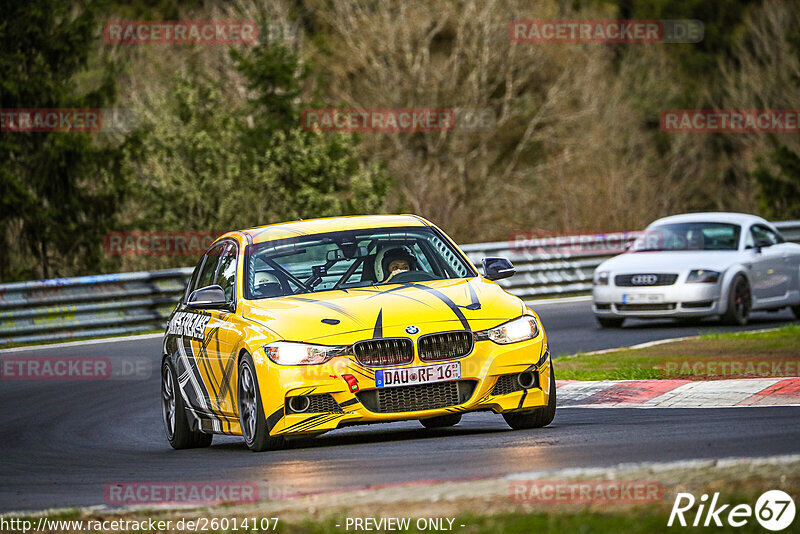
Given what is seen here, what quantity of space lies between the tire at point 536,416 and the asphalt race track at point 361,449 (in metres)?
0.10

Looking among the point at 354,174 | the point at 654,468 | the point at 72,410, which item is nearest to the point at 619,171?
the point at 354,174

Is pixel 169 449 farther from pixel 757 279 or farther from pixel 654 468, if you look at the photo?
pixel 757 279

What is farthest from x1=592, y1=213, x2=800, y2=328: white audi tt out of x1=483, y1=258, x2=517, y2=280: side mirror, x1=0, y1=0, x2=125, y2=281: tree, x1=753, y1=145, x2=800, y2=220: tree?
x1=753, y1=145, x2=800, y2=220: tree

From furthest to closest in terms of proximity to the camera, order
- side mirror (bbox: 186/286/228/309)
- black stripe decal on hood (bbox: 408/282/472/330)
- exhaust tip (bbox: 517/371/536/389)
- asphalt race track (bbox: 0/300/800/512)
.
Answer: side mirror (bbox: 186/286/228/309)
exhaust tip (bbox: 517/371/536/389)
black stripe decal on hood (bbox: 408/282/472/330)
asphalt race track (bbox: 0/300/800/512)

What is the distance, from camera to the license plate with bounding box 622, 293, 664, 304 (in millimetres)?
19859

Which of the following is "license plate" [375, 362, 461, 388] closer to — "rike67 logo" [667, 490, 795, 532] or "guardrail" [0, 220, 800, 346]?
"rike67 logo" [667, 490, 795, 532]

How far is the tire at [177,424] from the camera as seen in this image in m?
11.6

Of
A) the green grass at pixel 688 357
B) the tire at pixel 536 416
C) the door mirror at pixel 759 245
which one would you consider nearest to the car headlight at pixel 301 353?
the tire at pixel 536 416

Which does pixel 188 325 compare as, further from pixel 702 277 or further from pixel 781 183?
pixel 781 183

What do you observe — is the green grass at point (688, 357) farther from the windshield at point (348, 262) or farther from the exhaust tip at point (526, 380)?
the exhaust tip at point (526, 380)

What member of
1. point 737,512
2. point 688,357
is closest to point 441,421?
point 688,357

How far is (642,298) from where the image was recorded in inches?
786

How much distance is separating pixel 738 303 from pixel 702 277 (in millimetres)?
685

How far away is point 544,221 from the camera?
48.6 m
